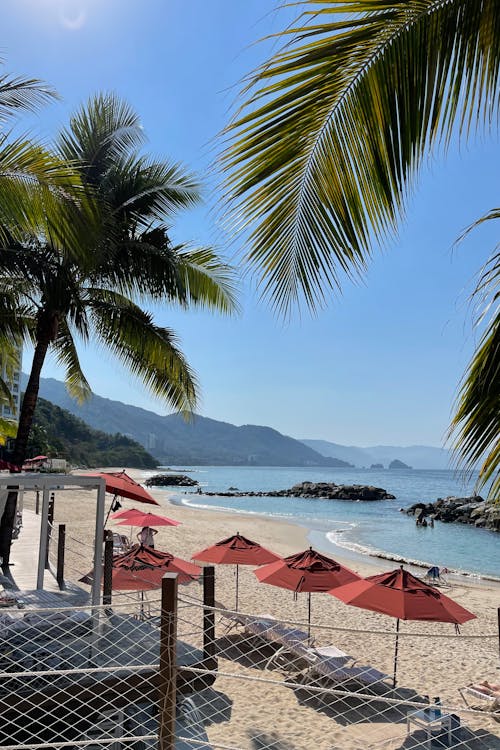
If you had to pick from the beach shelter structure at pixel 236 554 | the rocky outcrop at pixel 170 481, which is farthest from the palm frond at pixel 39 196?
the rocky outcrop at pixel 170 481

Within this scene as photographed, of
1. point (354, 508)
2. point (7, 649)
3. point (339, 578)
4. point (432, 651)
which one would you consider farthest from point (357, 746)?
point (354, 508)

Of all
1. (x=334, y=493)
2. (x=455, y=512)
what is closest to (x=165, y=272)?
(x=455, y=512)

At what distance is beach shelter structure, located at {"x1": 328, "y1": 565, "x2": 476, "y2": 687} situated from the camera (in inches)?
321

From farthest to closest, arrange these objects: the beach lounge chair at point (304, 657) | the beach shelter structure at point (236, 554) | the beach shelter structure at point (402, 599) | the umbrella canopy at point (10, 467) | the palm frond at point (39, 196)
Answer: the beach shelter structure at point (236, 554), the umbrella canopy at point (10, 467), the beach lounge chair at point (304, 657), the beach shelter structure at point (402, 599), the palm frond at point (39, 196)

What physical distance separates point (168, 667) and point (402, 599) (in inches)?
215

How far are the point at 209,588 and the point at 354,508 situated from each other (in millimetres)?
55285

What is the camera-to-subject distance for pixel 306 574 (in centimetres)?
964

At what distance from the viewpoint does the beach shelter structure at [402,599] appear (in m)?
8.16

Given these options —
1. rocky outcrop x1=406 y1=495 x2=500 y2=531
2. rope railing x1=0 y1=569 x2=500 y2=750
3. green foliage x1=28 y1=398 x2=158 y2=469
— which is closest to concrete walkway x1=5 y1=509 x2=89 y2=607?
rope railing x1=0 y1=569 x2=500 y2=750

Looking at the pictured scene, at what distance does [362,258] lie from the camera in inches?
94.9

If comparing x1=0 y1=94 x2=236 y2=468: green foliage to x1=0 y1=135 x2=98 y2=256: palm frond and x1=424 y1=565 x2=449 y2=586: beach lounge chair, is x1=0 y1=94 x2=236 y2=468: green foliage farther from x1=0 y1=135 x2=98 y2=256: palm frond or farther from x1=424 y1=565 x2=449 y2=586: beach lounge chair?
x1=424 y1=565 x2=449 y2=586: beach lounge chair

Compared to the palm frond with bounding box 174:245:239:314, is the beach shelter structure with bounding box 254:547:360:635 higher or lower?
lower

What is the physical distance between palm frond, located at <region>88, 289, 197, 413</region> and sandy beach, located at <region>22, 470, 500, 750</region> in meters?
4.33

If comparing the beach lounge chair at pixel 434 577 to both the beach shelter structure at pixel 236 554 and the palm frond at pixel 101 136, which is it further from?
the palm frond at pixel 101 136
